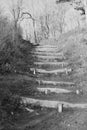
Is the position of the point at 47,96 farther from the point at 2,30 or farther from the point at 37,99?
the point at 2,30

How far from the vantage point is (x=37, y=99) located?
5.10m

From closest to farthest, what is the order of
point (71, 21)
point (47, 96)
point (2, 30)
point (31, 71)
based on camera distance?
1. point (47, 96)
2. point (2, 30)
3. point (31, 71)
4. point (71, 21)

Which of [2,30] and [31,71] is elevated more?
[2,30]

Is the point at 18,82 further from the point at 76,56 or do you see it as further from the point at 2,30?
the point at 76,56

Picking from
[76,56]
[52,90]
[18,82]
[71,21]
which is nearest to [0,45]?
[18,82]

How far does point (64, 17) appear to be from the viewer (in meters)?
40.5

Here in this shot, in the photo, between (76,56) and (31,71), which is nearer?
(31,71)

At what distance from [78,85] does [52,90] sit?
114cm

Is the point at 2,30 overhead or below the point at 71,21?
below

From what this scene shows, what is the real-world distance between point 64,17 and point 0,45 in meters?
35.7

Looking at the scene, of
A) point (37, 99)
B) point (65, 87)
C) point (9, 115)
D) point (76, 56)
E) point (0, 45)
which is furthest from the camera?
point (76, 56)

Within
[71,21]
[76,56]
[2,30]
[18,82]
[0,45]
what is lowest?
[18,82]

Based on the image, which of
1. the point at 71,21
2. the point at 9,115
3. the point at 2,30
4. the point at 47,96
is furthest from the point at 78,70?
the point at 71,21

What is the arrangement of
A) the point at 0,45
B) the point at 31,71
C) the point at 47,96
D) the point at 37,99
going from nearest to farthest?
the point at 37,99
the point at 47,96
the point at 0,45
the point at 31,71
